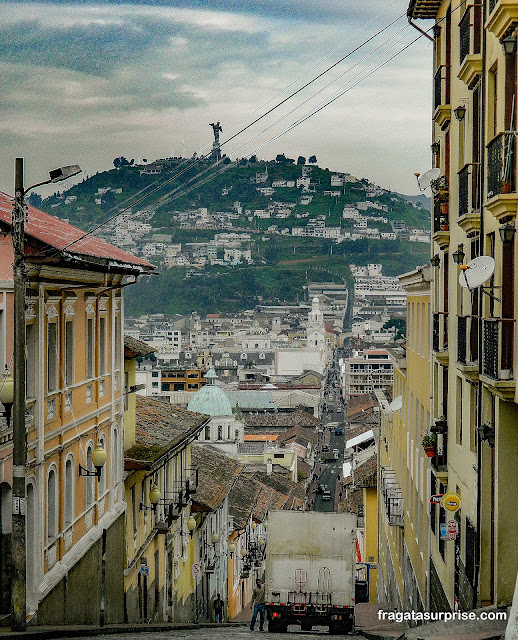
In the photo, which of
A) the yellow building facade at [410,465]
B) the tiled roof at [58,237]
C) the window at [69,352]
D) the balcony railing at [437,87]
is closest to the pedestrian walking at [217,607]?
the yellow building facade at [410,465]

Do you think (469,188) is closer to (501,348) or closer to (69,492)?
(501,348)

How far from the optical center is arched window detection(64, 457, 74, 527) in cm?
1906

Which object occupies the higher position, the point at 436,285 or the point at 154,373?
the point at 436,285

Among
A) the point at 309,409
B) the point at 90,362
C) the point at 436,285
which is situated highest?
the point at 436,285

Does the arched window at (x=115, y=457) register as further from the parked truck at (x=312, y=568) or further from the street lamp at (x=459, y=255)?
the street lamp at (x=459, y=255)

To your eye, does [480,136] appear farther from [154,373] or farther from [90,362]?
[154,373]

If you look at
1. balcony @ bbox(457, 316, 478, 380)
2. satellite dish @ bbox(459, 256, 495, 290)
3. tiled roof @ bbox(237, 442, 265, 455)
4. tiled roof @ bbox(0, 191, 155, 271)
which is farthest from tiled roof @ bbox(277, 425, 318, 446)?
satellite dish @ bbox(459, 256, 495, 290)

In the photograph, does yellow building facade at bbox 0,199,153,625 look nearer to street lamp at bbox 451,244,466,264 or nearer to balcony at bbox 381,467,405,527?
street lamp at bbox 451,244,466,264

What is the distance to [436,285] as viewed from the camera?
23078 mm

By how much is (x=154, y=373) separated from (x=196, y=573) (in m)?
155

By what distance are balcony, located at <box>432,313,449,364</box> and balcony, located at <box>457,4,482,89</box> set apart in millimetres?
5766

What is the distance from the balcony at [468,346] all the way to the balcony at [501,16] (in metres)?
4.92

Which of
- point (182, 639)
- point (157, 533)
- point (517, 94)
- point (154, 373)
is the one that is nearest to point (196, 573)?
point (157, 533)

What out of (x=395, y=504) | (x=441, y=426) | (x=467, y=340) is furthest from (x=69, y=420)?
(x=395, y=504)
